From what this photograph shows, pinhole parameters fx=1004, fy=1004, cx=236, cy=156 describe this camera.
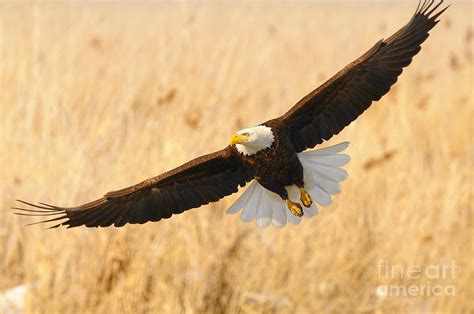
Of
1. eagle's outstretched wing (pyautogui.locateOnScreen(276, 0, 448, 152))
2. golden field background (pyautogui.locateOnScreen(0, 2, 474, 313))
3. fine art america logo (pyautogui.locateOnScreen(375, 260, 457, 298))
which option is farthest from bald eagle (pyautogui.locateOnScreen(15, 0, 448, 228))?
fine art america logo (pyautogui.locateOnScreen(375, 260, 457, 298))

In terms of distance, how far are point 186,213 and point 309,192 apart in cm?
99

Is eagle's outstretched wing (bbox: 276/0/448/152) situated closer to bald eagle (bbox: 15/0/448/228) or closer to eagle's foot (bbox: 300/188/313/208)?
bald eagle (bbox: 15/0/448/228)

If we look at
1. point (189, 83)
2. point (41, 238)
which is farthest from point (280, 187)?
point (189, 83)

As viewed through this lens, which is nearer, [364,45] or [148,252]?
[148,252]

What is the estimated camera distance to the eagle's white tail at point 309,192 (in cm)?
534

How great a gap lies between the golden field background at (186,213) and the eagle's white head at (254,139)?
1243mm

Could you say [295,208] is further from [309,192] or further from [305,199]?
[309,192]

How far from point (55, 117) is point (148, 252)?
1.21 m

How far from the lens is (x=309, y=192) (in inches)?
214

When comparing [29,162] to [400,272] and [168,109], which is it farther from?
[400,272]

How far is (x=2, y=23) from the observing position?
718 centimetres

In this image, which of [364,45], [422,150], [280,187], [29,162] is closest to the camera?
[280,187]

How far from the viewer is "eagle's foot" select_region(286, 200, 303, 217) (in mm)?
5220

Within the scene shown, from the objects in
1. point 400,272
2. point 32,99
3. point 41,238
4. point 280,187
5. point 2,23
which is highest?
point 2,23
